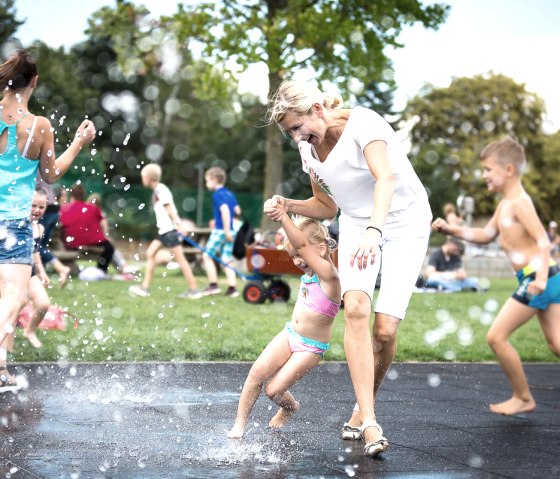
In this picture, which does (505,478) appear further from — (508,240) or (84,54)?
(84,54)

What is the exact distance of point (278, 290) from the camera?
14805mm

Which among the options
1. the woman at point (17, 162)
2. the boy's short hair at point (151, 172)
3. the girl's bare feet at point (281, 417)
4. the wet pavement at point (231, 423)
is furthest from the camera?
the boy's short hair at point (151, 172)

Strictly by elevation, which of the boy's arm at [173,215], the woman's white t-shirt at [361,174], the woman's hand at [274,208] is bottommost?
the boy's arm at [173,215]

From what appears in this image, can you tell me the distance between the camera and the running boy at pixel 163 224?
13711 millimetres

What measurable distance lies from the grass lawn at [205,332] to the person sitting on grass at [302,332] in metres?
1.76

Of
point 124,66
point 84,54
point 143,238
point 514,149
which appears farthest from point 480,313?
point 84,54

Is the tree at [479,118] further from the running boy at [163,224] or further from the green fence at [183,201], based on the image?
the running boy at [163,224]

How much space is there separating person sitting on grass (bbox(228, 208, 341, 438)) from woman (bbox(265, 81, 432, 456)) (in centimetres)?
13

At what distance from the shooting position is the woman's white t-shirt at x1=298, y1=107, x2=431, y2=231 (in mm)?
5059

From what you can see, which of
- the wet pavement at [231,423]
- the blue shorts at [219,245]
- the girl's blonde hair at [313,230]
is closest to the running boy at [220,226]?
the blue shorts at [219,245]

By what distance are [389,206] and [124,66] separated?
912 inches

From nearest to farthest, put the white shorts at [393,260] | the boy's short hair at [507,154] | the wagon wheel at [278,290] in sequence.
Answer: the white shorts at [393,260] → the boy's short hair at [507,154] → the wagon wheel at [278,290]

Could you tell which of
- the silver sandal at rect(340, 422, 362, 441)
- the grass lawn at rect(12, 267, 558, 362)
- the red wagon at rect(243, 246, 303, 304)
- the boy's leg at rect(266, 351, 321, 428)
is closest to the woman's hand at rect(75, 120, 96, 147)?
the grass lawn at rect(12, 267, 558, 362)

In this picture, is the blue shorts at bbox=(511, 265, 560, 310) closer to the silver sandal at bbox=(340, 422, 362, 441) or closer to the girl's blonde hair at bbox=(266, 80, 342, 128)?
the silver sandal at bbox=(340, 422, 362, 441)
